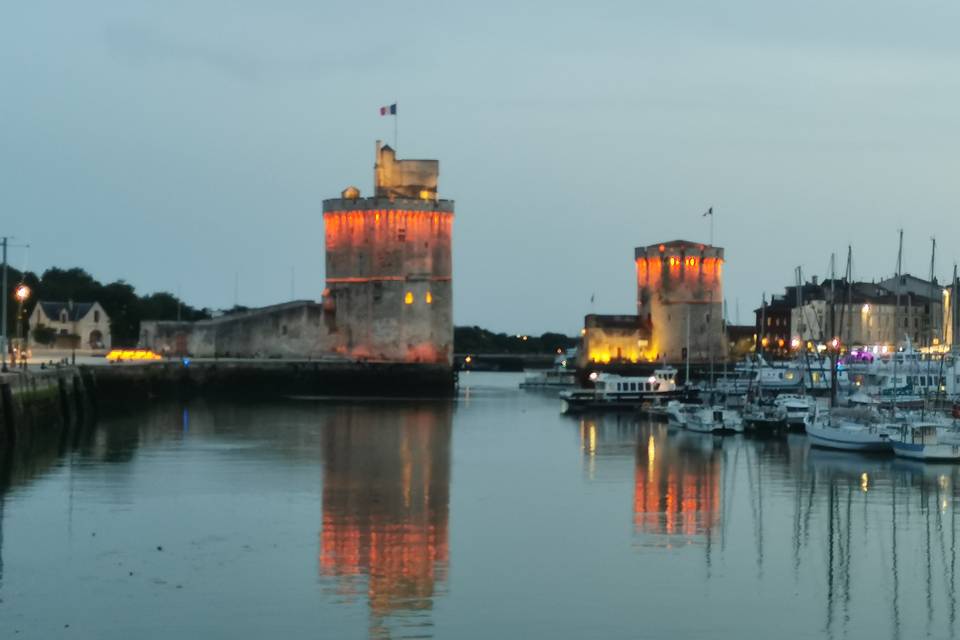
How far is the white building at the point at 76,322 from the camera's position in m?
98.0

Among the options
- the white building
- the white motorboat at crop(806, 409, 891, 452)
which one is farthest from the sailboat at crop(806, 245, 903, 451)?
the white building

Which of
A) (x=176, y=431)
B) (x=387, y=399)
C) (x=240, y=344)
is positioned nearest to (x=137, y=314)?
(x=240, y=344)

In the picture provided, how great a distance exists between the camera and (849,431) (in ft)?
141

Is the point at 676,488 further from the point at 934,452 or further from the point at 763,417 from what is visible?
the point at 763,417

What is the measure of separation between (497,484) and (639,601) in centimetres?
1458

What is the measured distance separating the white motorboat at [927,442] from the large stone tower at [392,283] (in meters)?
40.1

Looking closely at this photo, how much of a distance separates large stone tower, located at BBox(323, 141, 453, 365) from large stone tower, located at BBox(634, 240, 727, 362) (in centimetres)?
1485

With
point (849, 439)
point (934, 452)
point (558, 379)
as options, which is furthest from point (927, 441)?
point (558, 379)

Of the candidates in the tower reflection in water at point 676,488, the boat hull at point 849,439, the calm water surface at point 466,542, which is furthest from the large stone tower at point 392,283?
the boat hull at point 849,439

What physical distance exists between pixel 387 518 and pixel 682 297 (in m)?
63.2

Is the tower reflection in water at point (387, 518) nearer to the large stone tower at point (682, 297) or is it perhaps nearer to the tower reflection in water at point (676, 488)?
the tower reflection in water at point (676, 488)

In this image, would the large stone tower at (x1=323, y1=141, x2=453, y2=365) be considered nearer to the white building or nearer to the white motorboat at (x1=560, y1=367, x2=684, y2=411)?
the white motorboat at (x1=560, y1=367, x2=684, y2=411)

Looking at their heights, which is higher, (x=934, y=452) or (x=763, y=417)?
→ (x=763, y=417)

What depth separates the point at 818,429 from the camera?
4472 centimetres
